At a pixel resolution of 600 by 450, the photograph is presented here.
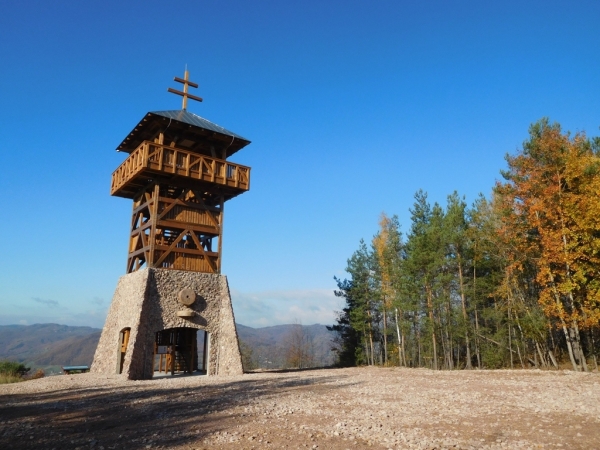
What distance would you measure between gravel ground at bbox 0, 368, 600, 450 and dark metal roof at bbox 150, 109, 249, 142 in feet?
39.0

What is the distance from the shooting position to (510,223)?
67.6 feet

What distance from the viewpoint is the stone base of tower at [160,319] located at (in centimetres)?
1633

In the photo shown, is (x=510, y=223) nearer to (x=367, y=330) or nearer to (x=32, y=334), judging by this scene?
(x=367, y=330)

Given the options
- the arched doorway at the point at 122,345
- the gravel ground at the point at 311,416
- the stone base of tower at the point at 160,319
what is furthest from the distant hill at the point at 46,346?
the gravel ground at the point at 311,416

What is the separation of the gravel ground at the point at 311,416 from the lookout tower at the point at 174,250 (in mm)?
4664

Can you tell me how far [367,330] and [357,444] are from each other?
25367 mm

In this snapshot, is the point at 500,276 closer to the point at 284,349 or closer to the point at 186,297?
the point at 186,297

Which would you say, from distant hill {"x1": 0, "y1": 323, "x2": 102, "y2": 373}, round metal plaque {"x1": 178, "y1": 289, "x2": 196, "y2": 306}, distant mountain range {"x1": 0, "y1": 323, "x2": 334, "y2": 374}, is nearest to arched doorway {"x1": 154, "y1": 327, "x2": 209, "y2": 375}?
round metal plaque {"x1": 178, "y1": 289, "x2": 196, "y2": 306}

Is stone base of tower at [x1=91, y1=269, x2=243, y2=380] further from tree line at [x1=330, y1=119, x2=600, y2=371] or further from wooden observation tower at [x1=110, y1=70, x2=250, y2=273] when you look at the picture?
tree line at [x1=330, y1=119, x2=600, y2=371]

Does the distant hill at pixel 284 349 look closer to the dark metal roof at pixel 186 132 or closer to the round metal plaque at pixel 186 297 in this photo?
the round metal plaque at pixel 186 297

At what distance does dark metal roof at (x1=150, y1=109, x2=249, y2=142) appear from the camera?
18844mm

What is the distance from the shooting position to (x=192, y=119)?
20031 millimetres

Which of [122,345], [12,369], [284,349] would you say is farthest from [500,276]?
[284,349]

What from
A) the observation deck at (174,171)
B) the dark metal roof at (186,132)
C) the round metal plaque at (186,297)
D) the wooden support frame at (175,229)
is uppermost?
the dark metal roof at (186,132)
